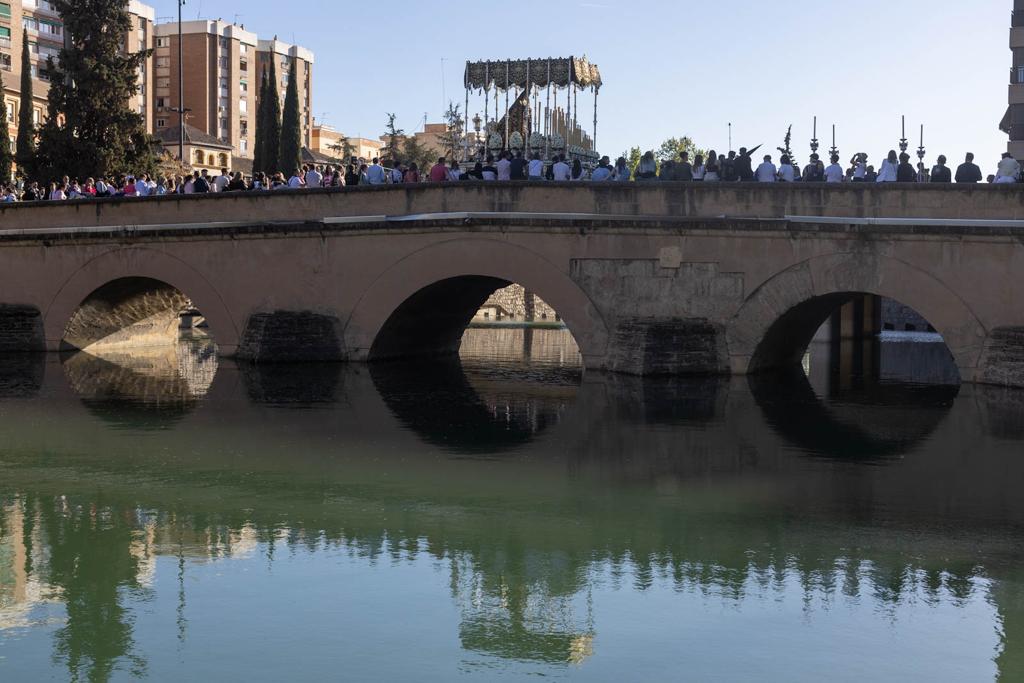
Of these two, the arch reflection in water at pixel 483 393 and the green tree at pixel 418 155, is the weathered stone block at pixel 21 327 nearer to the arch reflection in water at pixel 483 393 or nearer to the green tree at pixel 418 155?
the arch reflection in water at pixel 483 393

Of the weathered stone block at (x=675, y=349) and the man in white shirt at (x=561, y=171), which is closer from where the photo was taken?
the weathered stone block at (x=675, y=349)

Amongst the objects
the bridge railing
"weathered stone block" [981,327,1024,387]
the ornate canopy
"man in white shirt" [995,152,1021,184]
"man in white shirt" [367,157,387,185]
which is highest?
the ornate canopy

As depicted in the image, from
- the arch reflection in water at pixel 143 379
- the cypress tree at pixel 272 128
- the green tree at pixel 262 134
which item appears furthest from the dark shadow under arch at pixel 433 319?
the green tree at pixel 262 134

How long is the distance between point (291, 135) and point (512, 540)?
53.3 metres

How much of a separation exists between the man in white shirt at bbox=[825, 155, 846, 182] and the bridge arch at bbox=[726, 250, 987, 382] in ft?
6.45

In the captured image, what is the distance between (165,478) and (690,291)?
1199 cm

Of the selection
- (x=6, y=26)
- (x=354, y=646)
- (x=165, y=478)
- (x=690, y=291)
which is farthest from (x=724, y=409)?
(x=6, y=26)

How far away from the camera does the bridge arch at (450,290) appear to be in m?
25.4

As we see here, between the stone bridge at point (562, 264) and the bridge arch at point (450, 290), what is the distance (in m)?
0.04

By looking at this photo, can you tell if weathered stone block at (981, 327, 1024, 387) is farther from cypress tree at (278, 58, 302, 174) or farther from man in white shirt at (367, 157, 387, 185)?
cypress tree at (278, 58, 302, 174)

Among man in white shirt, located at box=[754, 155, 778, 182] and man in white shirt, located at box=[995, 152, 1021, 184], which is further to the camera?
man in white shirt, located at box=[754, 155, 778, 182]

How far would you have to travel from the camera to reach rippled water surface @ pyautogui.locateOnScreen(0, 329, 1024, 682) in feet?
29.6

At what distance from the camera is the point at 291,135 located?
63250 mm

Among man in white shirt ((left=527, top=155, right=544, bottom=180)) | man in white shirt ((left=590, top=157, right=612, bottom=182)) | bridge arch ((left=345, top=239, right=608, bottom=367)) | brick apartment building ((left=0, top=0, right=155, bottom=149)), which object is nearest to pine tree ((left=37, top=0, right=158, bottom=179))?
bridge arch ((left=345, top=239, right=608, bottom=367))
